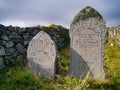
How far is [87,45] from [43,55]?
4.62 feet

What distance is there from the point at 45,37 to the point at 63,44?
611cm

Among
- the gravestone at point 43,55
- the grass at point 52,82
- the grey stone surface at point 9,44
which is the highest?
the grey stone surface at point 9,44

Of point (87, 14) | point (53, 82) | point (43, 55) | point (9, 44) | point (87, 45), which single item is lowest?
point (53, 82)

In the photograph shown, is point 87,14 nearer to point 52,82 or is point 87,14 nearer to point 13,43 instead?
point 52,82

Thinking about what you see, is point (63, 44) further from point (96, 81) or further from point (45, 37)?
point (96, 81)

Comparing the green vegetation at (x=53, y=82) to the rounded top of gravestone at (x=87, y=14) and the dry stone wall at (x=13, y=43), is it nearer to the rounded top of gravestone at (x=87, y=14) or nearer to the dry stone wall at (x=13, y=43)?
the rounded top of gravestone at (x=87, y=14)

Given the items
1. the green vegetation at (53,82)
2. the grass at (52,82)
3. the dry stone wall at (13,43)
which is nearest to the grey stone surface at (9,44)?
the dry stone wall at (13,43)

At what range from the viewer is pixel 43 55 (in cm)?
1386

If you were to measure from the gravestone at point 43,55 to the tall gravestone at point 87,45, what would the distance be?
62cm

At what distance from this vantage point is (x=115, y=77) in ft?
45.1

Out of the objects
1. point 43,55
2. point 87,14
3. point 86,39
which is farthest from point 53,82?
point 87,14

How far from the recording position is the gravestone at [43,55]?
13750 millimetres

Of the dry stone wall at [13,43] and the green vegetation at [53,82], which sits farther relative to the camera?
the dry stone wall at [13,43]

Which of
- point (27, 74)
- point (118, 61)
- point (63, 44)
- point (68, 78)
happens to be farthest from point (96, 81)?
point (63, 44)
